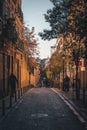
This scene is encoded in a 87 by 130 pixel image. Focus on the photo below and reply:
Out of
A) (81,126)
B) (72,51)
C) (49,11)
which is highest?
(49,11)

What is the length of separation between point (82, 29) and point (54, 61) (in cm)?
5307

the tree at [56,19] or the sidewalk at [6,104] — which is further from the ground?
the tree at [56,19]

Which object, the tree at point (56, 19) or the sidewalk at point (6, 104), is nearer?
the sidewalk at point (6, 104)

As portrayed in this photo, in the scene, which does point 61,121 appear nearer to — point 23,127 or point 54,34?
point 23,127

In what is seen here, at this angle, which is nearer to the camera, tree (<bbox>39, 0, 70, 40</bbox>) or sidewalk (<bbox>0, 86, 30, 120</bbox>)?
sidewalk (<bbox>0, 86, 30, 120</bbox>)

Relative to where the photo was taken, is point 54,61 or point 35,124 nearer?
point 35,124

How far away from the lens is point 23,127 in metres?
18.4

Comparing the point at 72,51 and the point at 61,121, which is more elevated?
the point at 72,51

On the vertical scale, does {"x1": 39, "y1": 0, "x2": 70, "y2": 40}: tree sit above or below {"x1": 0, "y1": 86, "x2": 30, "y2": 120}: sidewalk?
above

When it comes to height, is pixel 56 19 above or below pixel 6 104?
above

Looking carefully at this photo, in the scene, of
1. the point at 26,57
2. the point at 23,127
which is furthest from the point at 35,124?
the point at 26,57

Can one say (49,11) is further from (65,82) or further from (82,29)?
(65,82)

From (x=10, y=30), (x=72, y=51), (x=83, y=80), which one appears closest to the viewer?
(x=10, y=30)

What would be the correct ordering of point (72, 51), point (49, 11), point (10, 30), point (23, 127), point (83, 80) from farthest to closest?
point (83, 80), point (72, 51), point (49, 11), point (10, 30), point (23, 127)
